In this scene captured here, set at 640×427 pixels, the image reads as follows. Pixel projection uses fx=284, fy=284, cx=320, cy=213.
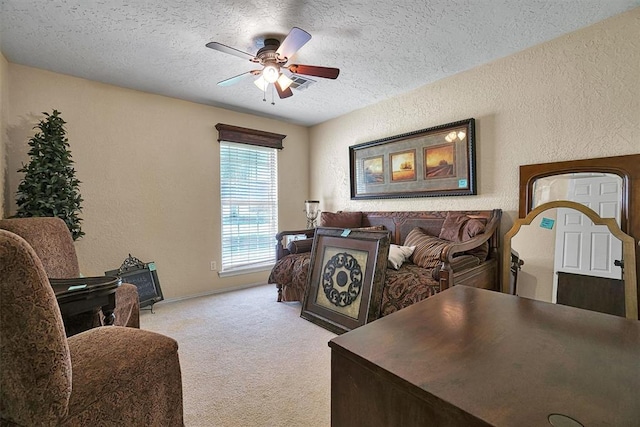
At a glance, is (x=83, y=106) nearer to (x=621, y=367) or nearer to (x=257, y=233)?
(x=257, y=233)

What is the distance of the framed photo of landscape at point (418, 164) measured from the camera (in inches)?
117

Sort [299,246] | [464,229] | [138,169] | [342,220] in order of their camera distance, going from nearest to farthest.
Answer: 1. [464,229]
2. [138,169]
3. [299,246]
4. [342,220]

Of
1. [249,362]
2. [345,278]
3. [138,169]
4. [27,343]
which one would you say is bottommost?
[249,362]

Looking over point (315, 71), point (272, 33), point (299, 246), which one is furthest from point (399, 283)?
point (272, 33)

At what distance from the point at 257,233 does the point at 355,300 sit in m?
2.30

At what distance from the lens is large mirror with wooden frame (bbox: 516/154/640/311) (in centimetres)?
202

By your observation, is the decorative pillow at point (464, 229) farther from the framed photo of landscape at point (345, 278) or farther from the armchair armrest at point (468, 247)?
the framed photo of landscape at point (345, 278)

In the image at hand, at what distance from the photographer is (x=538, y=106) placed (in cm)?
249

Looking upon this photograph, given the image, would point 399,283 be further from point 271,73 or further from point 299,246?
point 271,73

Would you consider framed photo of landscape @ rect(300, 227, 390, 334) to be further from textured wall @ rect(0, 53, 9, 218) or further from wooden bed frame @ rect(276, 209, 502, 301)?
textured wall @ rect(0, 53, 9, 218)

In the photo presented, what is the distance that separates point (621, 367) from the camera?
2.21 feet

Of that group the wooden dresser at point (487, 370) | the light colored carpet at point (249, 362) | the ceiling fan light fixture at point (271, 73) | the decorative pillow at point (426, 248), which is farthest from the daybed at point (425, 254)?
the ceiling fan light fixture at point (271, 73)

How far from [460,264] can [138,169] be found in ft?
11.5

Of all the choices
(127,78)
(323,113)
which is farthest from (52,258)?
(323,113)
